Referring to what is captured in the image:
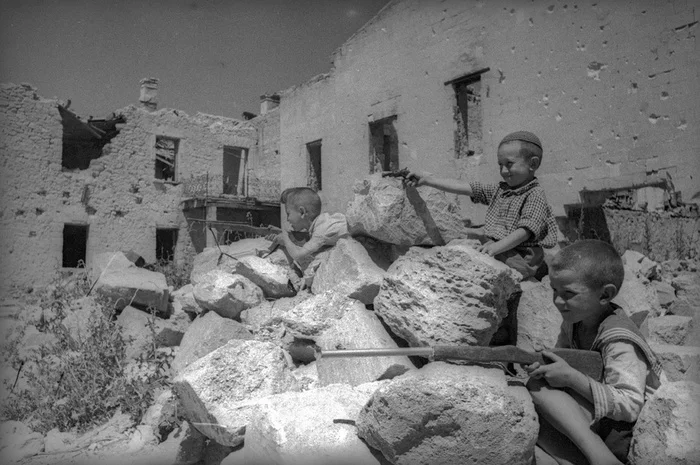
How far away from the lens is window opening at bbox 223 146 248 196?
57.6 ft

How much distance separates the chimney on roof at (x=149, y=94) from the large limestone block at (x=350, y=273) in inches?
564

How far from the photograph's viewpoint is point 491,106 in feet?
29.5

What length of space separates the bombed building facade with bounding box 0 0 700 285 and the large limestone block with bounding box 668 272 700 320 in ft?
4.35

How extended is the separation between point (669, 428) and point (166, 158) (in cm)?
1771

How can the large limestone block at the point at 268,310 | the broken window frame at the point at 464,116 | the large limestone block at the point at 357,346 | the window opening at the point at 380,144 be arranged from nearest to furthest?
the large limestone block at the point at 357,346, the large limestone block at the point at 268,310, the broken window frame at the point at 464,116, the window opening at the point at 380,144

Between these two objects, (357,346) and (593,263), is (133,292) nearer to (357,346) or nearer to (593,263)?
(357,346)

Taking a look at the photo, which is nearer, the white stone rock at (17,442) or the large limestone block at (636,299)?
the white stone rock at (17,442)

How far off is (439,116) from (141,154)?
919 cm

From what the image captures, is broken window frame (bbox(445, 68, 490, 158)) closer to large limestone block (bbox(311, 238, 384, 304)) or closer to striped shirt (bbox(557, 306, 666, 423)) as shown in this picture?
large limestone block (bbox(311, 238, 384, 304))

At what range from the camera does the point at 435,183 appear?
10.5ft

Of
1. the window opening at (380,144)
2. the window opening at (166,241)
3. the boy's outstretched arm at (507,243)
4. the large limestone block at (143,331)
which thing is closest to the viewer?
the boy's outstretched arm at (507,243)

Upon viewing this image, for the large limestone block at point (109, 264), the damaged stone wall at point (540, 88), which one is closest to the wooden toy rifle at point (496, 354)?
the large limestone block at point (109, 264)

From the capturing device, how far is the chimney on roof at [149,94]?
52.6 ft

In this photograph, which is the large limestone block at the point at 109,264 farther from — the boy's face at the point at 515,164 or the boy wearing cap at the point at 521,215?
the boy's face at the point at 515,164
